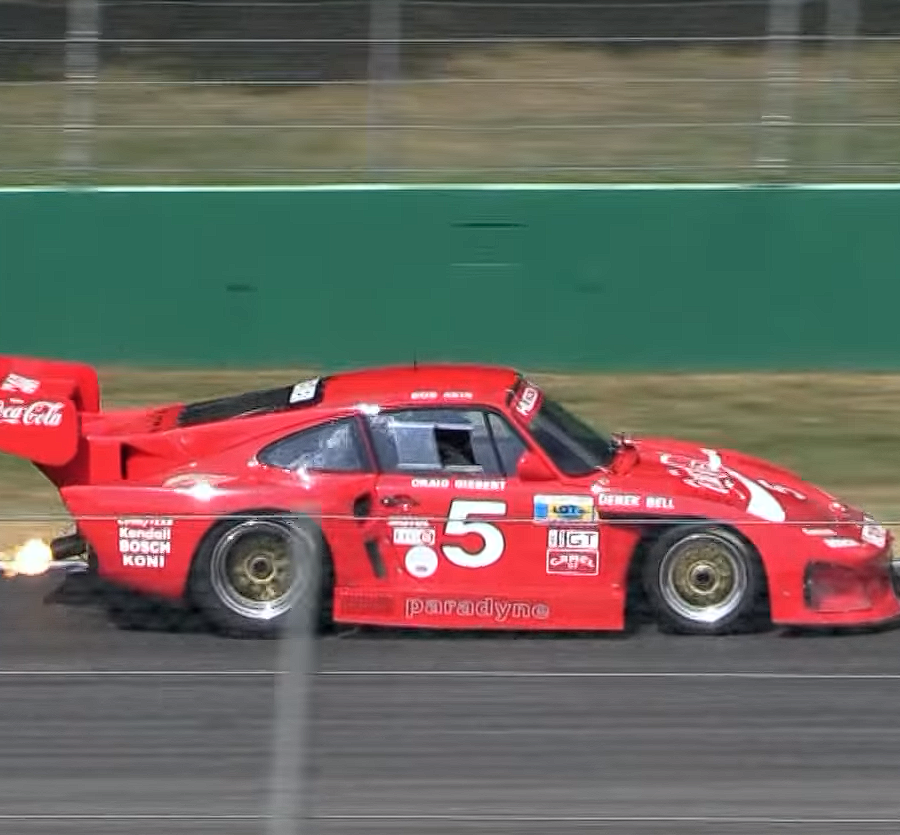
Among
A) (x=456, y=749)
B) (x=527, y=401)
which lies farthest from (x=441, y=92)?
(x=456, y=749)

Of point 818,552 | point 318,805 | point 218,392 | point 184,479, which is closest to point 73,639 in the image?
point 184,479

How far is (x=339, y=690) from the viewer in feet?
16.7

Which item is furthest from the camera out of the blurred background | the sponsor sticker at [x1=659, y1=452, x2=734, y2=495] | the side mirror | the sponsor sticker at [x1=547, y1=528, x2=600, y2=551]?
the blurred background

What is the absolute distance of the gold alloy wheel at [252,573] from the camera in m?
7.38

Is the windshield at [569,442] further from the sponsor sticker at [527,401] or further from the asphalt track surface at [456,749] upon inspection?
the asphalt track surface at [456,749]

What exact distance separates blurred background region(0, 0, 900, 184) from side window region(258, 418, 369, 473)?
17.6ft

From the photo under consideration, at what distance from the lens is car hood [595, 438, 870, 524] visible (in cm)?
781

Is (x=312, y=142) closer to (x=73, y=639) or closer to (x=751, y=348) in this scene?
(x=751, y=348)

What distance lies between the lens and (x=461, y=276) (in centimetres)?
1290

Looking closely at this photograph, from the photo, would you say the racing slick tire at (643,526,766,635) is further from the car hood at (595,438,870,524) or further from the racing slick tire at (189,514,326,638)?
the racing slick tire at (189,514,326,638)

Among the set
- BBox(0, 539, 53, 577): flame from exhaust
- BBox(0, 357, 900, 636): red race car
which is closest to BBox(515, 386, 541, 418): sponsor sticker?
BBox(0, 357, 900, 636): red race car

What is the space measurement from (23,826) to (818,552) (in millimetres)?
3971

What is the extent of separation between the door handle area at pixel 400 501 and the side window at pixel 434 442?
5.3 inches

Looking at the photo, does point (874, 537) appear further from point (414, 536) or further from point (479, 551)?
Answer: point (414, 536)
